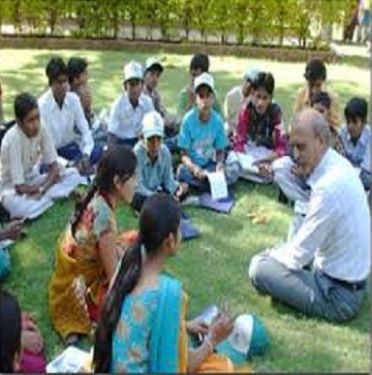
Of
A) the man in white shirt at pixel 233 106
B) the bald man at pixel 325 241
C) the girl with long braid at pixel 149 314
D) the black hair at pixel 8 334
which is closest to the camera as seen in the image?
the black hair at pixel 8 334

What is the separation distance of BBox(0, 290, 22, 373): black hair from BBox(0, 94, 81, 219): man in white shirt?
2560 mm

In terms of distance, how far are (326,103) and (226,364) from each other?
10.3ft

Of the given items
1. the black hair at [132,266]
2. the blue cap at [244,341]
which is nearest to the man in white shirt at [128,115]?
the blue cap at [244,341]

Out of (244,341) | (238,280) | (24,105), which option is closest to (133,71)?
(24,105)

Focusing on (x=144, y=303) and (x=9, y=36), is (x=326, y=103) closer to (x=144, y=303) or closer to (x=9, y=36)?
(x=144, y=303)

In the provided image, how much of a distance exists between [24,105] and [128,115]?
147cm

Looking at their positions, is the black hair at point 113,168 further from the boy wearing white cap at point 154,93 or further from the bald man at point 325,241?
the boy wearing white cap at point 154,93

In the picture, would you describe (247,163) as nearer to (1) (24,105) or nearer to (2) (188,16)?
(1) (24,105)

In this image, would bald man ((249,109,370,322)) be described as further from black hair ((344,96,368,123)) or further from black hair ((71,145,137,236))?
black hair ((344,96,368,123))

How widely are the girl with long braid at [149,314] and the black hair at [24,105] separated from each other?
2156mm

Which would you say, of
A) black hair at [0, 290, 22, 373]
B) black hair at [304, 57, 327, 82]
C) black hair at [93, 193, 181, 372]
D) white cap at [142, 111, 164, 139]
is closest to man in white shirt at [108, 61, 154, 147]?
white cap at [142, 111, 164, 139]

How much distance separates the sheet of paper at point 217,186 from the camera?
567 centimetres

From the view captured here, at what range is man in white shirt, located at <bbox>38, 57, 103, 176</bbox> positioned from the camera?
5859 millimetres

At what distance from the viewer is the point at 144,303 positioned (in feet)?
9.15
